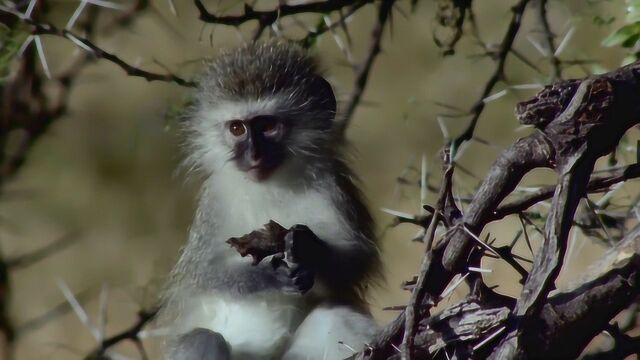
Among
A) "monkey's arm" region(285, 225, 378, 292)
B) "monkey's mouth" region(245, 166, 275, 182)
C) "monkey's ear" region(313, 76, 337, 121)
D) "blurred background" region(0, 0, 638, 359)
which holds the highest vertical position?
"monkey's ear" region(313, 76, 337, 121)

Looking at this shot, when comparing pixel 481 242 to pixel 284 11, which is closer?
pixel 481 242

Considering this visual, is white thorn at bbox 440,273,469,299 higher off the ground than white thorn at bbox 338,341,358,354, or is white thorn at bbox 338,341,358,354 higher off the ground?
white thorn at bbox 440,273,469,299

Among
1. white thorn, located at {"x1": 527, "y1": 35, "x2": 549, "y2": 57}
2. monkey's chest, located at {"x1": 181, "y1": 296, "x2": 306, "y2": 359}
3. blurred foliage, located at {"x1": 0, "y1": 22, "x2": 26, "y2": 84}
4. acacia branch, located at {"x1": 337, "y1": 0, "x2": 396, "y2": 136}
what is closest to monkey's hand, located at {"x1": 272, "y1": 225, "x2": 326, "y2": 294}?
monkey's chest, located at {"x1": 181, "y1": 296, "x2": 306, "y2": 359}

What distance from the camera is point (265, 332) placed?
375cm

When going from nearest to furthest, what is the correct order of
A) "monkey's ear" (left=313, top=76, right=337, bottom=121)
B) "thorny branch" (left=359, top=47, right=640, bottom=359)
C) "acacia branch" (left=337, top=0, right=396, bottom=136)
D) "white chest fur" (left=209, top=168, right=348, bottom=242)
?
"thorny branch" (left=359, top=47, right=640, bottom=359)
"white chest fur" (left=209, top=168, right=348, bottom=242)
"monkey's ear" (left=313, top=76, right=337, bottom=121)
"acacia branch" (left=337, top=0, right=396, bottom=136)

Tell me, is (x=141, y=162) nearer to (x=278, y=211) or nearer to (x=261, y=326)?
(x=278, y=211)

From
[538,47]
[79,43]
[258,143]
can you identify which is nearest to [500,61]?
[538,47]

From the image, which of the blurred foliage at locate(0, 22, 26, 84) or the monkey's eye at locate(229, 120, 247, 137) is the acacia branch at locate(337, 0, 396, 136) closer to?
the monkey's eye at locate(229, 120, 247, 137)

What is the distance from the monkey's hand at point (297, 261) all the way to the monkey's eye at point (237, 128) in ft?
2.29

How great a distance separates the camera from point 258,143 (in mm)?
4023

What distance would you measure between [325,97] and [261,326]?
1.03 metres

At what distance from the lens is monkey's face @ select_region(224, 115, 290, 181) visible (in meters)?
3.97

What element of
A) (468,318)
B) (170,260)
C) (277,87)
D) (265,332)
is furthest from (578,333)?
(170,260)

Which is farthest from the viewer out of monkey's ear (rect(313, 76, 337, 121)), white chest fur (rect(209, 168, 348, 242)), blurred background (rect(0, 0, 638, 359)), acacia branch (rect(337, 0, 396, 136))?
blurred background (rect(0, 0, 638, 359))
